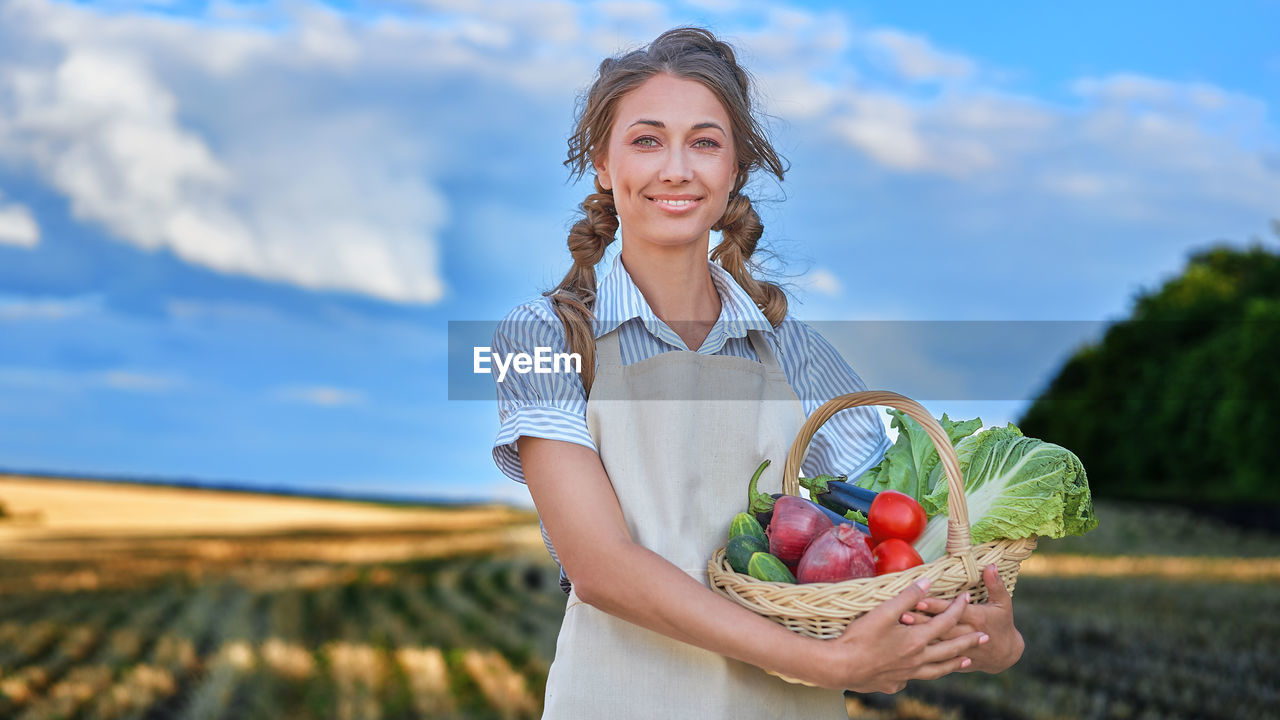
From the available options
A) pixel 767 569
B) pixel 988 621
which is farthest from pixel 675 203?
pixel 988 621

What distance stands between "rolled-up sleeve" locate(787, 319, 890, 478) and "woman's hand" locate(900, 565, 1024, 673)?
531 mm

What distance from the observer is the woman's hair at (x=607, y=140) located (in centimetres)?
263

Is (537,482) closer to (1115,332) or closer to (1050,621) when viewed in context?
(1050,621)

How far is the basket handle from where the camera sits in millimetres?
2285

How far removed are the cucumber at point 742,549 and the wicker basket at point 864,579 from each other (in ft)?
0.06

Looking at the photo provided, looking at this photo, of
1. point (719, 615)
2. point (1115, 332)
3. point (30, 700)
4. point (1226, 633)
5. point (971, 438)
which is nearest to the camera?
point (719, 615)

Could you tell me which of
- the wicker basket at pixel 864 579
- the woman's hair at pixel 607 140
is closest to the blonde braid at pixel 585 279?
the woman's hair at pixel 607 140

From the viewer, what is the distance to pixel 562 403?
2389 millimetres

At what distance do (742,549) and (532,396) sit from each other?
0.59 m

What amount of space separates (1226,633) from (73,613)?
11626 mm

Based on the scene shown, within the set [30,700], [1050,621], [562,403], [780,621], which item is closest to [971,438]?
[780,621]

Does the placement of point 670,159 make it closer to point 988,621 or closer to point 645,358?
point 645,358

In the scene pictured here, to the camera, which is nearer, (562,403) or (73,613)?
(562,403)

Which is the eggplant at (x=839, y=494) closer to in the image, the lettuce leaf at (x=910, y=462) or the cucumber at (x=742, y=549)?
the lettuce leaf at (x=910, y=462)
